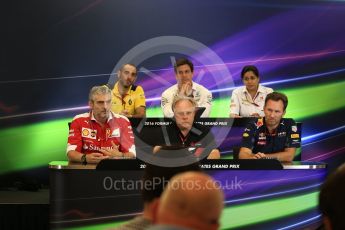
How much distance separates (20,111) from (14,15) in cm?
111

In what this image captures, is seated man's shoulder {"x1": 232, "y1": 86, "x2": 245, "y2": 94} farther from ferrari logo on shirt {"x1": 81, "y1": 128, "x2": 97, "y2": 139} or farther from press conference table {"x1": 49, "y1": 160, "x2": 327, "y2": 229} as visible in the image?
press conference table {"x1": 49, "y1": 160, "x2": 327, "y2": 229}

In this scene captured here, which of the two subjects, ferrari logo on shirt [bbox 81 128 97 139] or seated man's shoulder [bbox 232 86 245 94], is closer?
ferrari logo on shirt [bbox 81 128 97 139]

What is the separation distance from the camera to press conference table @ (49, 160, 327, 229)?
3359mm

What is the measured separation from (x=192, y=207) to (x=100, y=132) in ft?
10.9

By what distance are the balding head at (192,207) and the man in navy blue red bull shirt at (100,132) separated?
3.07m

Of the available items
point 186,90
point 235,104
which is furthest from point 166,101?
point 235,104

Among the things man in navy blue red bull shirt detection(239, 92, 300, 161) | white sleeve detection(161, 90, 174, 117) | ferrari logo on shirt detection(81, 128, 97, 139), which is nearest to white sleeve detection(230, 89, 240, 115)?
white sleeve detection(161, 90, 174, 117)

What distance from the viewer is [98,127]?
4391mm

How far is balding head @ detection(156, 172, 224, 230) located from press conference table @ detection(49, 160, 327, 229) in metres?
2.21

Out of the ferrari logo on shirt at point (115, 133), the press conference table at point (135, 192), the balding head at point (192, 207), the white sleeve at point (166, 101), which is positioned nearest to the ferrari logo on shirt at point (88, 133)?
the ferrari logo on shirt at point (115, 133)

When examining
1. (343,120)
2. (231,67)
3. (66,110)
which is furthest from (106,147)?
(343,120)

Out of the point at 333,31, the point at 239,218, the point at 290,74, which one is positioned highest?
the point at 333,31

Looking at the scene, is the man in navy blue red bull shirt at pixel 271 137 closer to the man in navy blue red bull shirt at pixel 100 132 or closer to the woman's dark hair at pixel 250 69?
the man in navy blue red bull shirt at pixel 100 132

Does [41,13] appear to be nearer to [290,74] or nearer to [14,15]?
[14,15]
